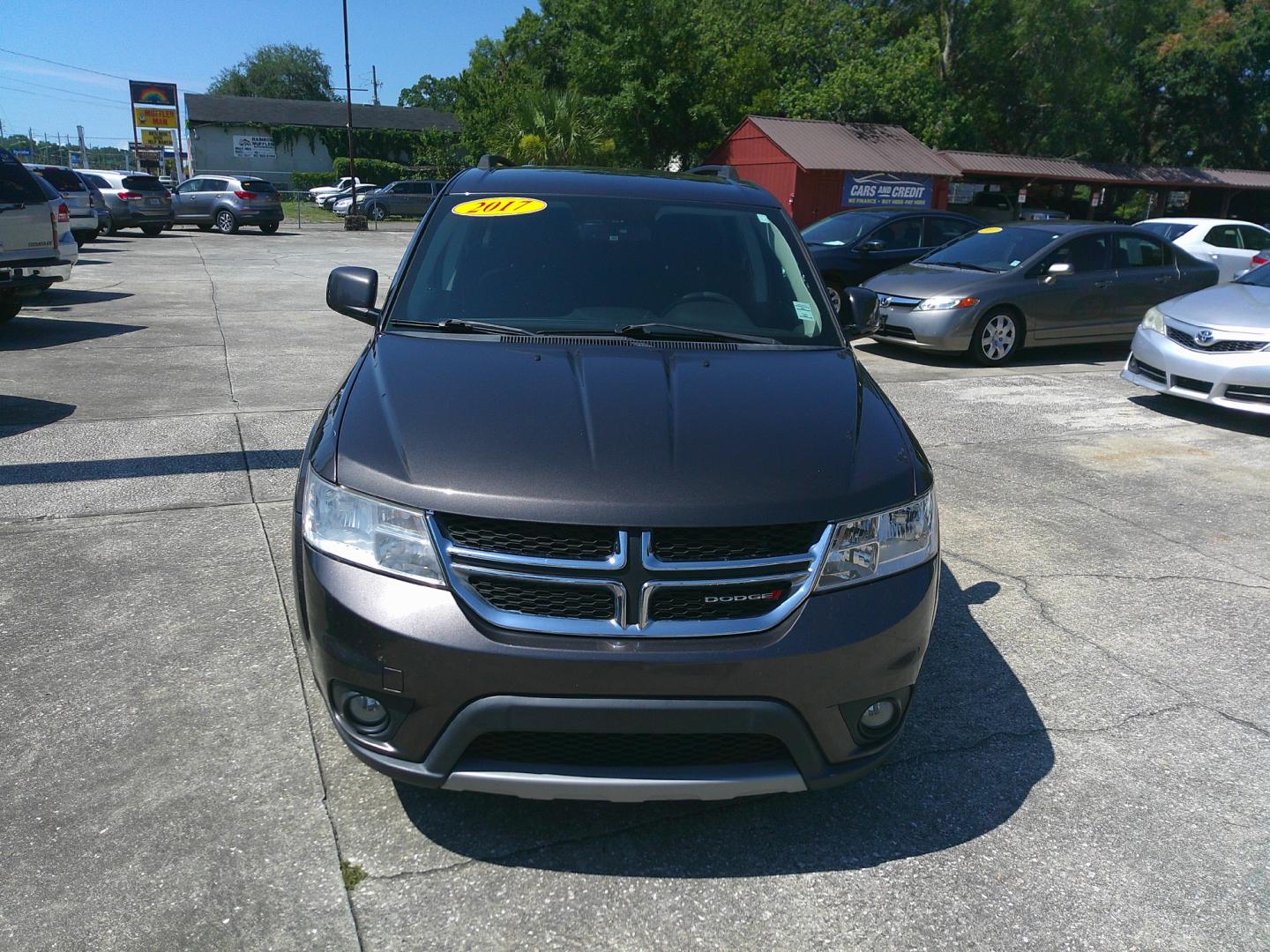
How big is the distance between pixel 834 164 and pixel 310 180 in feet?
120

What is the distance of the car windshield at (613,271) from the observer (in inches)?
138

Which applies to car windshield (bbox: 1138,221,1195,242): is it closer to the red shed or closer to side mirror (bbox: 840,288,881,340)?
the red shed

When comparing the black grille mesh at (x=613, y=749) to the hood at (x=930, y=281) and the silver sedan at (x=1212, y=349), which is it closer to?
the silver sedan at (x=1212, y=349)

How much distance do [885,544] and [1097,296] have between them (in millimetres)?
9568

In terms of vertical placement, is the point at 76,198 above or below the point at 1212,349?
above

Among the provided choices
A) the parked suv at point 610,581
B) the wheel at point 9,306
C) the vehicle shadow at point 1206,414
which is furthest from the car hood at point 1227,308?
the wheel at point 9,306

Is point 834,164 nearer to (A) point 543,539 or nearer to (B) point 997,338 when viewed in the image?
(B) point 997,338

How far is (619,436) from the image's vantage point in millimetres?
2562

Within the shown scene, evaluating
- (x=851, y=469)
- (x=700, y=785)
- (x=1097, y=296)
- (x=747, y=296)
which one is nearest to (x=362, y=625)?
(x=700, y=785)

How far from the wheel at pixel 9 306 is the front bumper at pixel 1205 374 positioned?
11.1 m

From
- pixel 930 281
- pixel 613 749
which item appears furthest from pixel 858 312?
pixel 930 281

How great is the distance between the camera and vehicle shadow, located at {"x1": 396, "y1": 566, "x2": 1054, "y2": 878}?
257cm

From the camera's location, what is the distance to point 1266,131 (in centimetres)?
4091

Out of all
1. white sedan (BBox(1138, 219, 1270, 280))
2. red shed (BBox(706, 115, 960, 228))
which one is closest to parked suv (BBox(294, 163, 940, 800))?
white sedan (BBox(1138, 219, 1270, 280))
